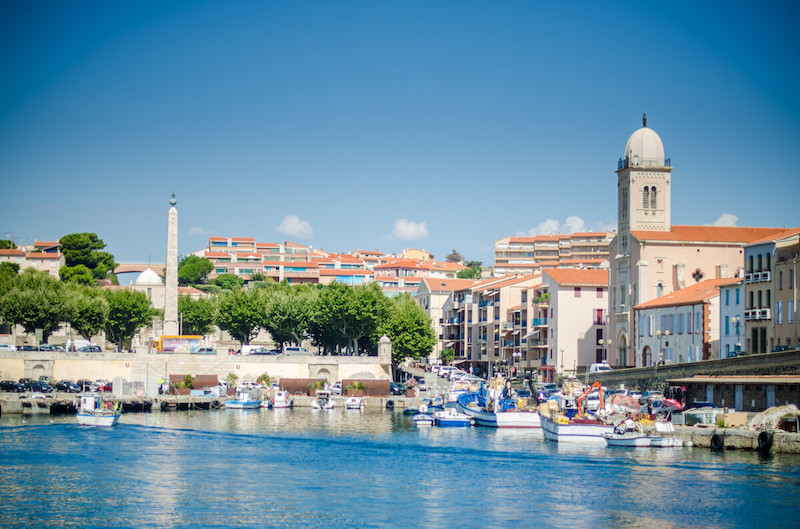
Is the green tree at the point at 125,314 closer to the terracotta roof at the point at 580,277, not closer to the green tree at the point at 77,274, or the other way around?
the green tree at the point at 77,274

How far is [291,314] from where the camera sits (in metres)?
102

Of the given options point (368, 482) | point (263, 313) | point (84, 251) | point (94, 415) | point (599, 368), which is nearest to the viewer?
point (368, 482)

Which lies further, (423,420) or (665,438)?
(423,420)

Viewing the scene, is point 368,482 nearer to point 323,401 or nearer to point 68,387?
point 323,401

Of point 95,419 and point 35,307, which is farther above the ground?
point 35,307

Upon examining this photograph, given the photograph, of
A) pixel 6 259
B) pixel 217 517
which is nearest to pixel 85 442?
pixel 217 517

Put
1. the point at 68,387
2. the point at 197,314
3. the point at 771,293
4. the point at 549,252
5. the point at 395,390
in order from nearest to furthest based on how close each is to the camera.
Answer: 1. the point at 771,293
2. the point at 68,387
3. the point at 395,390
4. the point at 197,314
5. the point at 549,252

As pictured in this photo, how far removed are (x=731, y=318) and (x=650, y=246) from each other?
1586 cm

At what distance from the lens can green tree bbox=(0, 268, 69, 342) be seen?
93.8 meters

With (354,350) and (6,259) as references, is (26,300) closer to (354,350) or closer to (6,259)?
(354,350)

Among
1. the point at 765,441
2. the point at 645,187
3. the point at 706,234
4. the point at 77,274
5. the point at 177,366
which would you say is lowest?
the point at 765,441

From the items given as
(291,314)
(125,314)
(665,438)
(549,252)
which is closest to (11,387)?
(125,314)

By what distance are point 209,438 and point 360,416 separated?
1987cm

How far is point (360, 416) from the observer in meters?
76.2
